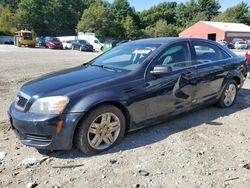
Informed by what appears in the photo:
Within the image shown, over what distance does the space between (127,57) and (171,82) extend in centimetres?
84

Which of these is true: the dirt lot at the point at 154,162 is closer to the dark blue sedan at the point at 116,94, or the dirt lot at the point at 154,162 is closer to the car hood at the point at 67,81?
the dark blue sedan at the point at 116,94

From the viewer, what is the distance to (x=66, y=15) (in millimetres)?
74250

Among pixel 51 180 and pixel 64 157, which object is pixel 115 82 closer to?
pixel 64 157

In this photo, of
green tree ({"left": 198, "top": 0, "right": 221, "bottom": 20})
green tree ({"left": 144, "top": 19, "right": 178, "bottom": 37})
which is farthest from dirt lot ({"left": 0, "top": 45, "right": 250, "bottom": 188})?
green tree ({"left": 198, "top": 0, "right": 221, "bottom": 20})

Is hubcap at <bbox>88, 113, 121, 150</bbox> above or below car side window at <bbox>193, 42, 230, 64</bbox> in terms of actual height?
below

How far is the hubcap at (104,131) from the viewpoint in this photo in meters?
4.06

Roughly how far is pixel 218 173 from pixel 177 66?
198 cm

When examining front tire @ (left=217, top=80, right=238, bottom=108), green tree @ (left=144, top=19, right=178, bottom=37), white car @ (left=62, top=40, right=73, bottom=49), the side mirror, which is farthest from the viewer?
green tree @ (left=144, top=19, right=178, bottom=37)

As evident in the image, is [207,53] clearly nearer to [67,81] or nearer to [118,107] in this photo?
[118,107]

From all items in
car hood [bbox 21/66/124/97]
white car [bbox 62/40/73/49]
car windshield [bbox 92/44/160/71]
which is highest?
white car [bbox 62/40/73/49]

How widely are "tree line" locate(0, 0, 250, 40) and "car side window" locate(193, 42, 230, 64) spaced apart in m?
55.2

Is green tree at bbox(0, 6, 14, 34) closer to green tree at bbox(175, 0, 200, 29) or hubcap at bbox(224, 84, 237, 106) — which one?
green tree at bbox(175, 0, 200, 29)

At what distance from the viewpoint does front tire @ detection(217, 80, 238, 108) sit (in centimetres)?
615

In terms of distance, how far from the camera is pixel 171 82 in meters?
4.79
